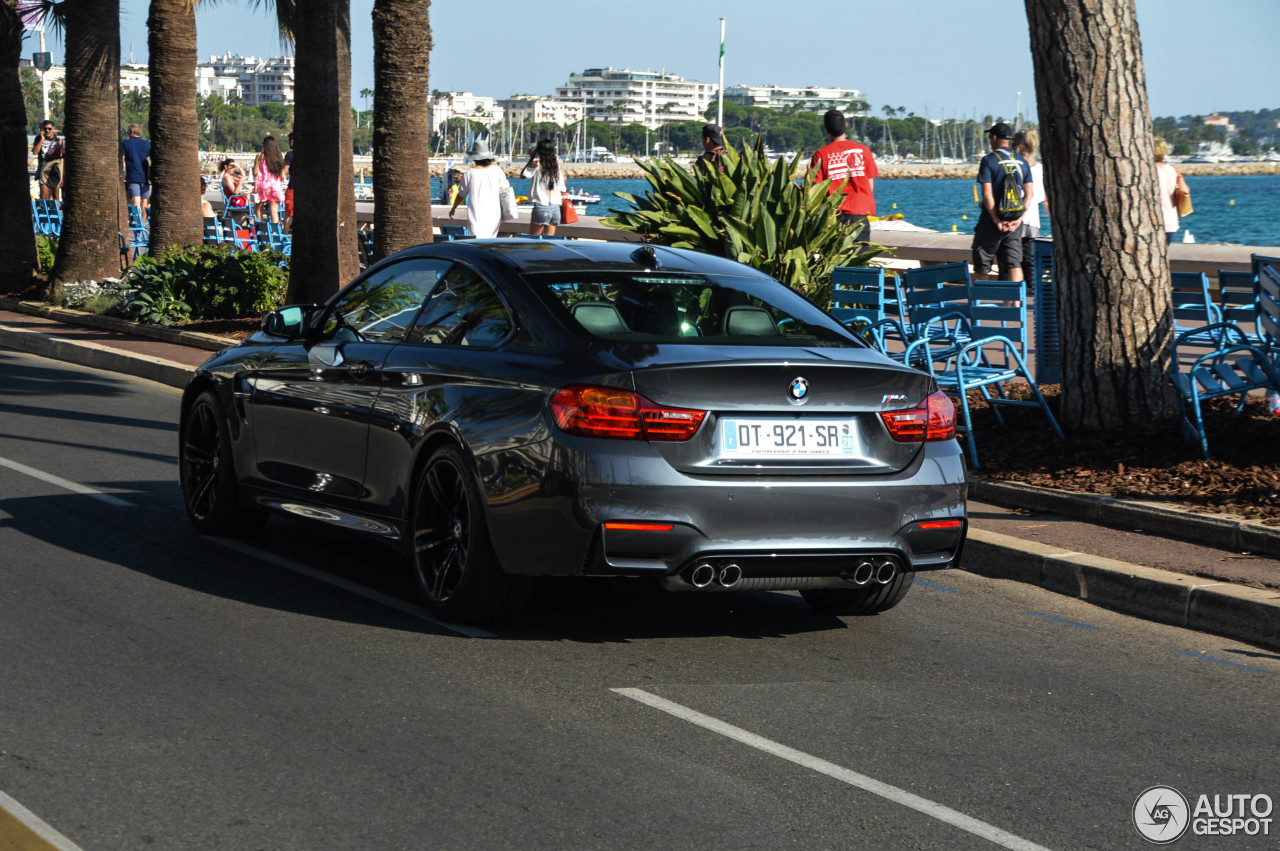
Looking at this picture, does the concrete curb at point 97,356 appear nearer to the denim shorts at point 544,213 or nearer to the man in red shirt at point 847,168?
the denim shorts at point 544,213

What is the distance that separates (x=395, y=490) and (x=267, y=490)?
124 cm

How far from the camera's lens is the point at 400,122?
53.4ft

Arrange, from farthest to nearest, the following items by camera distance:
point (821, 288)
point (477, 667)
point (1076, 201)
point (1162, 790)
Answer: point (821, 288)
point (1076, 201)
point (477, 667)
point (1162, 790)

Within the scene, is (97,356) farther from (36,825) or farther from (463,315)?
(36,825)

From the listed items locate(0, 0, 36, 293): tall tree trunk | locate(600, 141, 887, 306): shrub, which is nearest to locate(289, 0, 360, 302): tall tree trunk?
locate(600, 141, 887, 306): shrub

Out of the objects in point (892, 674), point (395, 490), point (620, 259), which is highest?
point (620, 259)

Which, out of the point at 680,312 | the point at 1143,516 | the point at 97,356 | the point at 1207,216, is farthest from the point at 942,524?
the point at 1207,216

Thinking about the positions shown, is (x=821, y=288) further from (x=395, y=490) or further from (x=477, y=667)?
(x=477, y=667)

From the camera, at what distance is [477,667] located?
5914mm

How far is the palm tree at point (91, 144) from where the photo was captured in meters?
A: 20.2

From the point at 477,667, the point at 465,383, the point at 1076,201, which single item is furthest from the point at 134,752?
the point at 1076,201

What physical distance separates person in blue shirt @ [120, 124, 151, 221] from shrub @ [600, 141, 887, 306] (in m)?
17.3

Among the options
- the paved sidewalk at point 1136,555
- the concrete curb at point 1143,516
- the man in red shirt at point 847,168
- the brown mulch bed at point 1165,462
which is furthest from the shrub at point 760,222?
the paved sidewalk at point 1136,555

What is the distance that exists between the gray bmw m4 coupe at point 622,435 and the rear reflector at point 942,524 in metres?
0.01
